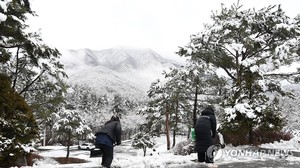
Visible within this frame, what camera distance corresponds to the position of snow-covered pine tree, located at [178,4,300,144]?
13180 millimetres

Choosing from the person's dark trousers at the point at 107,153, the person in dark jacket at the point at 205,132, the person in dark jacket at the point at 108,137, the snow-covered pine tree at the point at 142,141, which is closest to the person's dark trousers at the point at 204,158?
the person in dark jacket at the point at 205,132

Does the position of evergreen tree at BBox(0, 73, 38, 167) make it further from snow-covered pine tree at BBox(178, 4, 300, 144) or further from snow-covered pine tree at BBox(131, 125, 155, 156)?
snow-covered pine tree at BBox(131, 125, 155, 156)

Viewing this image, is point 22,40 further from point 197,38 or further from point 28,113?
point 197,38

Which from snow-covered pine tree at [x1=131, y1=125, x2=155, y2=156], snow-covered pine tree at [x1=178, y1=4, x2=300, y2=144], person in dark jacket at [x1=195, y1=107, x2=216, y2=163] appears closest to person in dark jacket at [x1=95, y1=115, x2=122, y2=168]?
person in dark jacket at [x1=195, y1=107, x2=216, y2=163]

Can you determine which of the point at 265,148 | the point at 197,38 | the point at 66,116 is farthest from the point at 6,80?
the point at 66,116

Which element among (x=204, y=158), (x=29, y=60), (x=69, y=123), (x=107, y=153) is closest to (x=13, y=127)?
(x=107, y=153)

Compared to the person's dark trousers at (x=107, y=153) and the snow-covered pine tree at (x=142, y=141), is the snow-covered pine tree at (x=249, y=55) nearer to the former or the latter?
the person's dark trousers at (x=107, y=153)

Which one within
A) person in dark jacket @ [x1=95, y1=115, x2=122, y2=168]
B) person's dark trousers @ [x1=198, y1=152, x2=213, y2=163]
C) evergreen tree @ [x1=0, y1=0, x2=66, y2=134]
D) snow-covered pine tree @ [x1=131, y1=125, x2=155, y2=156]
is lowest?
snow-covered pine tree @ [x1=131, y1=125, x2=155, y2=156]

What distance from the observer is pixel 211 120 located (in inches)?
293

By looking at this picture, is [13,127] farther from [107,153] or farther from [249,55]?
[249,55]

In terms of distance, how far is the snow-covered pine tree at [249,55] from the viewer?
13.2m

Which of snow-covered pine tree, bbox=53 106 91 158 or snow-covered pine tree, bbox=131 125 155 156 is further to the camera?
snow-covered pine tree, bbox=131 125 155 156

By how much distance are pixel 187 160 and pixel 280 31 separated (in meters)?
8.16

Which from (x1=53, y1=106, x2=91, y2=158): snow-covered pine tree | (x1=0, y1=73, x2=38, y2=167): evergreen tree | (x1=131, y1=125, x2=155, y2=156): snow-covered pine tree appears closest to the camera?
(x1=0, y1=73, x2=38, y2=167): evergreen tree
